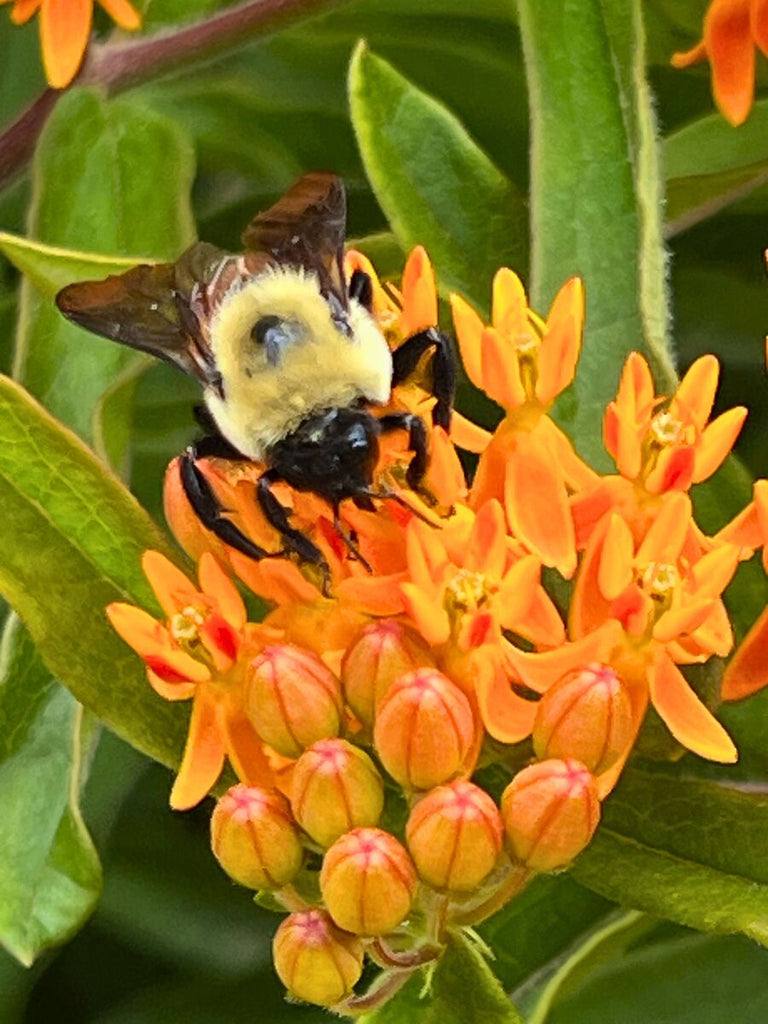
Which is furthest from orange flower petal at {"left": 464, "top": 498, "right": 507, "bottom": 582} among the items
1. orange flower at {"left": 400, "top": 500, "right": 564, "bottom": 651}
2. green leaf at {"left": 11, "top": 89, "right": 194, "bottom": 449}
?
green leaf at {"left": 11, "top": 89, "right": 194, "bottom": 449}

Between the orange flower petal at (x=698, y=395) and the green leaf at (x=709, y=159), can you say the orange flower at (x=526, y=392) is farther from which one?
the green leaf at (x=709, y=159)

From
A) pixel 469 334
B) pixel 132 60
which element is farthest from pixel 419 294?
pixel 132 60

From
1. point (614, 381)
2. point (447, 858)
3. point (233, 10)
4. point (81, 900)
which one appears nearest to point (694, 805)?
point (447, 858)

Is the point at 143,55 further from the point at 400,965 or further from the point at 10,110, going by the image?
the point at 400,965

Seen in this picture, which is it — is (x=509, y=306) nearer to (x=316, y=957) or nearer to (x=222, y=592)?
(x=222, y=592)

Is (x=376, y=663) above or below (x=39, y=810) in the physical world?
above

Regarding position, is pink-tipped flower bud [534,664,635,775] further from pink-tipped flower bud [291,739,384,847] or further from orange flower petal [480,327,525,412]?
orange flower petal [480,327,525,412]
